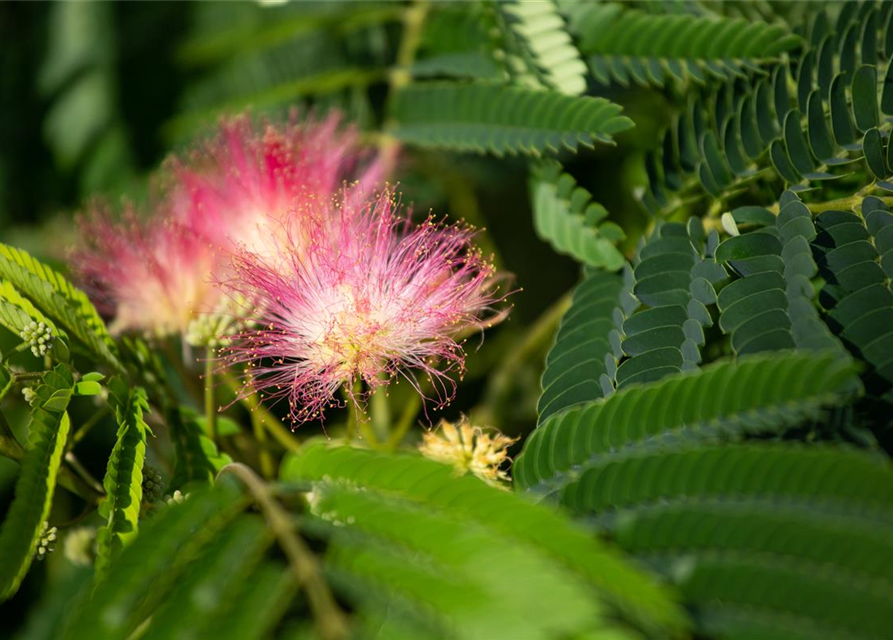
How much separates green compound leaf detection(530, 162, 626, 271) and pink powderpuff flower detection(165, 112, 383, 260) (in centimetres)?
28

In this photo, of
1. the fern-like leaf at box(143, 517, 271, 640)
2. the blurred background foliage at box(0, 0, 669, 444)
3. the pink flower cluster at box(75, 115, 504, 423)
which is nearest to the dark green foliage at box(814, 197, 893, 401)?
the pink flower cluster at box(75, 115, 504, 423)

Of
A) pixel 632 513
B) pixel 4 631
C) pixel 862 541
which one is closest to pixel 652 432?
pixel 632 513

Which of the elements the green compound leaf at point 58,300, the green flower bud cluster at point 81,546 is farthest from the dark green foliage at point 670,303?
the green flower bud cluster at point 81,546

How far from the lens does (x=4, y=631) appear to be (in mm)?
1360

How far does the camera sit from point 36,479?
78cm

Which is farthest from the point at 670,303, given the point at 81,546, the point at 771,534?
the point at 81,546

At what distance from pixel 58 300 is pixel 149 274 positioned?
0.30 meters

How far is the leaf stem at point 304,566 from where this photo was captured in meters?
0.60

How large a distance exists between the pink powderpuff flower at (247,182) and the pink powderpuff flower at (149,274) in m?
0.04

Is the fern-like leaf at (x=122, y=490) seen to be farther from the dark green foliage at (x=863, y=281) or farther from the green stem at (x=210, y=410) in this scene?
the dark green foliage at (x=863, y=281)

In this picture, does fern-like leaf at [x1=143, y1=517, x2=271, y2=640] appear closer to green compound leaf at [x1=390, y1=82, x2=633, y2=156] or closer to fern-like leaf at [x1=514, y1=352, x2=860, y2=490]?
fern-like leaf at [x1=514, y1=352, x2=860, y2=490]

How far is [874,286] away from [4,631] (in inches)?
56.2

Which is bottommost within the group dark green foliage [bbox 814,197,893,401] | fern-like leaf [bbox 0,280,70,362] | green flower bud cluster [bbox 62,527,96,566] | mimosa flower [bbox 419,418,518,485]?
mimosa flower [bbox 419,418,518,485]

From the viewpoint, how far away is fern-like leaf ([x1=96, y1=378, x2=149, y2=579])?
0.77 metres
